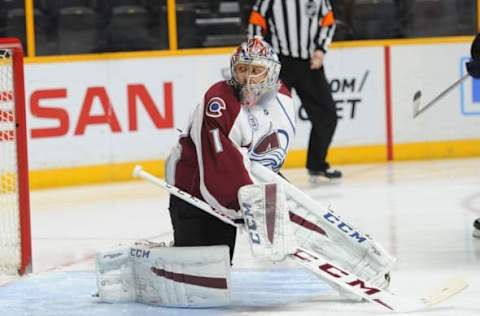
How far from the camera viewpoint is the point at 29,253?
5.04 meters

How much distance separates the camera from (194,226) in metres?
4.39

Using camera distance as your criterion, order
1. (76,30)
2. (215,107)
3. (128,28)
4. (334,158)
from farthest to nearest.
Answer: (334,158), (128,28), (76,30), (215,107)

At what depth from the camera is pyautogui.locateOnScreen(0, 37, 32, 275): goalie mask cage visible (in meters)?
4.99

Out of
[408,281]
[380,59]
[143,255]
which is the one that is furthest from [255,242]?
[380,59]

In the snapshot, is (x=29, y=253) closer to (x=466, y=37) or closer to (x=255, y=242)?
(x=255, y=242)

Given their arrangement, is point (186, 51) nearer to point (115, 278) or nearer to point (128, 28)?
point (128, 28)

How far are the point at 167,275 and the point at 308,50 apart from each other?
324 centimetres

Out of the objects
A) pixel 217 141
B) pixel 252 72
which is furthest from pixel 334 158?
pixel 217 141

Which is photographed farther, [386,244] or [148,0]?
[148,0]

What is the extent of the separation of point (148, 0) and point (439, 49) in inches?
72.6

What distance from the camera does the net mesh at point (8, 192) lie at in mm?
5016

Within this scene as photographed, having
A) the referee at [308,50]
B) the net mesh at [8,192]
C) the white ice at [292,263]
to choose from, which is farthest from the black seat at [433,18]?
the net mesh at [8,192]

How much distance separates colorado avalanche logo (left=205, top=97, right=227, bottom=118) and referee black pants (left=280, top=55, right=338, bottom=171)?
10.3ft

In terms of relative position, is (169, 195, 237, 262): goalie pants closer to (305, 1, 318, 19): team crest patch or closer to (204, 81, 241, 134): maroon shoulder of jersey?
(204, 81, 241, 134): maroon shoulder of jersey
